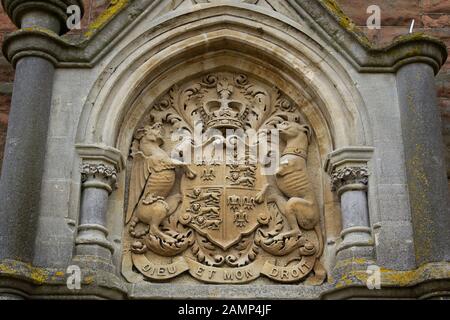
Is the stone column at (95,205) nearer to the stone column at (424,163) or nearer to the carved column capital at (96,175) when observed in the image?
the carved column capital at (96,175)

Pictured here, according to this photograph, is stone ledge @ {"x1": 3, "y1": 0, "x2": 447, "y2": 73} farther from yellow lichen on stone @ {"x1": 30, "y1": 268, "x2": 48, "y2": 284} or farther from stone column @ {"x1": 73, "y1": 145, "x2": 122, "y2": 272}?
yellow lichen on stone @ {"x1": 30, "y1": 268, "x2": 48, "y2": 284}

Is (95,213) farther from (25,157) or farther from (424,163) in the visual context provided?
(424,163)

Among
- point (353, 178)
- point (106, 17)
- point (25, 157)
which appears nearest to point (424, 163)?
point (353, 178)

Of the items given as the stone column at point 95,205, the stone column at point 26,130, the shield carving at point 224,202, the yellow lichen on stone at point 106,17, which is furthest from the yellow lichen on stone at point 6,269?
the yellow lichen on stone at point 106,17

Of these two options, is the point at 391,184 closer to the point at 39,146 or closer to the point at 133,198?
the point at 133,198

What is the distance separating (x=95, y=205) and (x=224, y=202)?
43.2 inches

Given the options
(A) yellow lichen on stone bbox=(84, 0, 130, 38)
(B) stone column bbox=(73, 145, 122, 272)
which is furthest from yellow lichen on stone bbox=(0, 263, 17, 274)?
(A) yellow lichen on stone bbox=(84, 0, 130, 38)

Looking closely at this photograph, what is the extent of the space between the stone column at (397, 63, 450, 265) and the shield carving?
1270mm

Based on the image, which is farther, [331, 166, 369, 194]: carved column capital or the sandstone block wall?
the sandstone block wall

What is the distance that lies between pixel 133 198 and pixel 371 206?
1.96 metres

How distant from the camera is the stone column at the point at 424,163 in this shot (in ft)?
19.5

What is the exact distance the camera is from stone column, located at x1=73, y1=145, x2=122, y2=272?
6082 millimetres

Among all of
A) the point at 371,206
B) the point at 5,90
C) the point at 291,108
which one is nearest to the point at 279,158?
the point at 291,108

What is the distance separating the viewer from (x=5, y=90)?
871 centimetres
